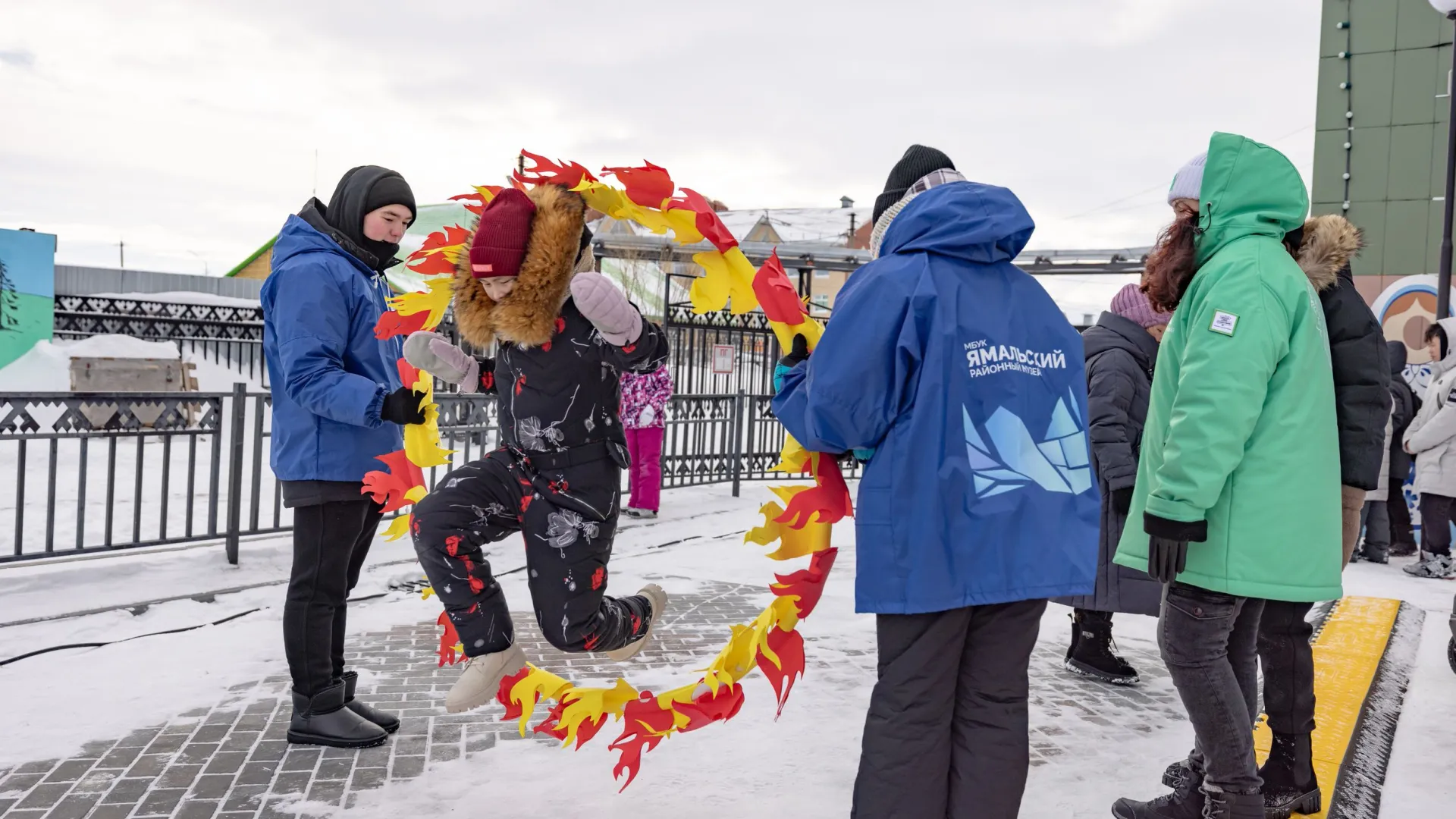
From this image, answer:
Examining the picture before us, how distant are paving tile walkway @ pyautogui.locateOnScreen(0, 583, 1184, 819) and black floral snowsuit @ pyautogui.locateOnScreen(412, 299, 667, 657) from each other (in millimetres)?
818

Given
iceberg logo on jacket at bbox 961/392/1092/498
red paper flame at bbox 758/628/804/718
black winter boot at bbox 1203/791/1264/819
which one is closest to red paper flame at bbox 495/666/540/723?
red paper flame at bbox 758/628/804/718

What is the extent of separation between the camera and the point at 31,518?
827 centimetres

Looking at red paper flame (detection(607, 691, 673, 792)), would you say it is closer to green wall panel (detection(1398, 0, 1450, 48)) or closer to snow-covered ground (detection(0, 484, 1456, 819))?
snow-covered ground (detection(0, 484, 1456, 819))

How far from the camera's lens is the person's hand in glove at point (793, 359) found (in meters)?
2.70

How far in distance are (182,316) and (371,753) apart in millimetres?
20190

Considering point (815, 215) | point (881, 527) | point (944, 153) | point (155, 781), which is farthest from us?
point (815, 215)

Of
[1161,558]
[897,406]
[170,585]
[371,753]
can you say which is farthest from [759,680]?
[170,585]

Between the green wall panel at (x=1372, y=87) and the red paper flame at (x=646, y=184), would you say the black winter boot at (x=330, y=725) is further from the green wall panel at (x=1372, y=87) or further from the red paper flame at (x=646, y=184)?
the green wall panel at (x=1372, y=87)

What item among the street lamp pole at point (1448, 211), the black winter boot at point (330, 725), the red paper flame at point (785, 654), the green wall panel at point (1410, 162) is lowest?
the black winter boot at point (330, 725)

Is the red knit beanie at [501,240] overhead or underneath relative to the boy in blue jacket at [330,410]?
overhead

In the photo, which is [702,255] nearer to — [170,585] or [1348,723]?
[1348,723]

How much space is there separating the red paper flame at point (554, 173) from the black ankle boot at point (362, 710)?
2.11 metres

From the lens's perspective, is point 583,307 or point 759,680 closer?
point 583,307

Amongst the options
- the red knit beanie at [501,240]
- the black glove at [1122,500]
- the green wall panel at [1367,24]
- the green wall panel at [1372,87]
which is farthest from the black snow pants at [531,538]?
the green wall panel at [1367,24]
